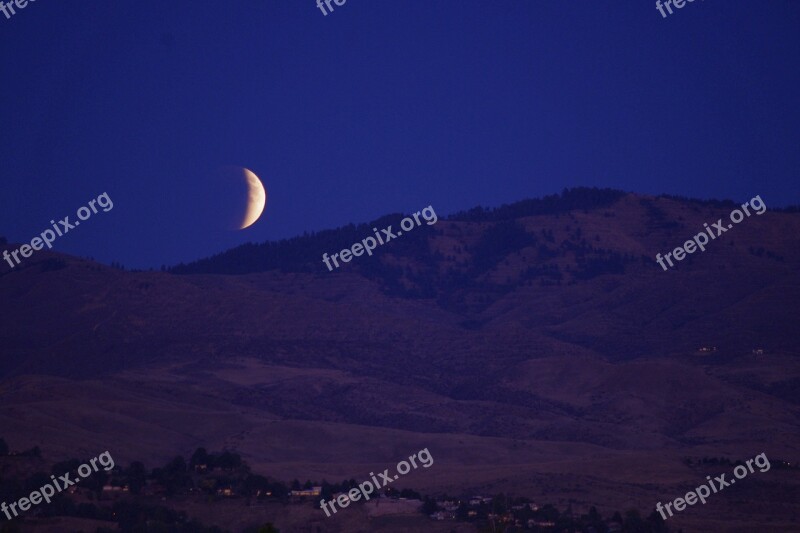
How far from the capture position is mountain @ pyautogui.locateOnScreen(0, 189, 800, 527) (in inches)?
2594

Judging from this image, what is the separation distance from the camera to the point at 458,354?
323 feet

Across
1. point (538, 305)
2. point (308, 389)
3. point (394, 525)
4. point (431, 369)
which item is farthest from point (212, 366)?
point (394, 525)

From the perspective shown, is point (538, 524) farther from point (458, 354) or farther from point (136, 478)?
point (458, 354)

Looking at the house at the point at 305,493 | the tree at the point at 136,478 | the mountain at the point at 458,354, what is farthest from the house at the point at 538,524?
the tree at the point at 136,478

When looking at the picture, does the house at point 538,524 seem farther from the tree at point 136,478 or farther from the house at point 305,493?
the tree at point 136,478

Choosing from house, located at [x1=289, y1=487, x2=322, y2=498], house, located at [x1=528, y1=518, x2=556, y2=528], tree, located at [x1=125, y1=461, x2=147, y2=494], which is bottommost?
house, located at [x1=528, y1=518, x2=556, y2=528]

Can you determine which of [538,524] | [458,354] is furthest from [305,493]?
[458,354]

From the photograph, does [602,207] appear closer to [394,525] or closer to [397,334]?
[397,334]

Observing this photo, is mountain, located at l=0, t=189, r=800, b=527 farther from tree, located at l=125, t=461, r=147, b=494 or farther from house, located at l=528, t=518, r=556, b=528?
tree, located at l=125, t=461, r=147, b=494

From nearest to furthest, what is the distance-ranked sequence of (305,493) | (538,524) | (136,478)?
1. (538,524)
2. (136,478)
3. (305,493)

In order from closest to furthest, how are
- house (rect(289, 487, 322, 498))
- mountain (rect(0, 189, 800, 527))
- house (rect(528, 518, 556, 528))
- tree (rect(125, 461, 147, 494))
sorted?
house (rect(528, 518, 556, 528)) → tree (rect(125, 461, 147, 494)) → house (rect(289, 487, 322, 498)) → mountain (rect(0, 189, 800, 527))

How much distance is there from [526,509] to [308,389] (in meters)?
39.9

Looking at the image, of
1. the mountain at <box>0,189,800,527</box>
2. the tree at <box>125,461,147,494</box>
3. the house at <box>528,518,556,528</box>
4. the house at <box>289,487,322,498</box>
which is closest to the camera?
the house at <box>528,518,556,528</box>

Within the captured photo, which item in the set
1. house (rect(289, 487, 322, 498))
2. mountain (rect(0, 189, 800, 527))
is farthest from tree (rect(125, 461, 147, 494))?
mountain (rect(0, 189, 800, 527))
